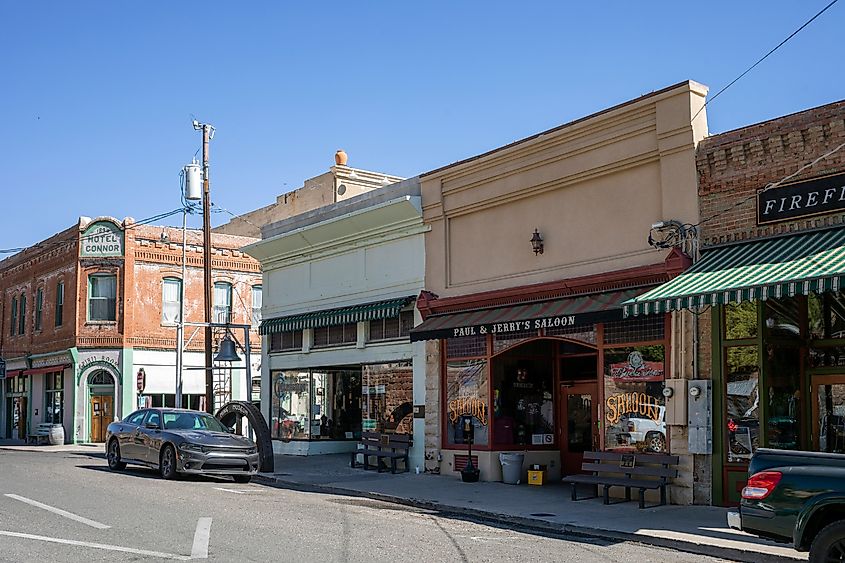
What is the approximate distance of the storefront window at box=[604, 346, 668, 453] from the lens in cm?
1528

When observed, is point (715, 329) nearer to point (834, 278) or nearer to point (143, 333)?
point (834, 278)

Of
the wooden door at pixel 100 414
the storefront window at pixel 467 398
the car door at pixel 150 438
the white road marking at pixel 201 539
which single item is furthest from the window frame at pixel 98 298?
the white road marking at pixel 201 539

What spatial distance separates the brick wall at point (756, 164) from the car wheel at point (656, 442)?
329cm

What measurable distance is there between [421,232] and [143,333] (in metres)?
20.1

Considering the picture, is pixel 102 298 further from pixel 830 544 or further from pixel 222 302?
pixel 830 544

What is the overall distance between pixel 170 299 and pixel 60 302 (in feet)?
15.8

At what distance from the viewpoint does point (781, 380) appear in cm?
1392

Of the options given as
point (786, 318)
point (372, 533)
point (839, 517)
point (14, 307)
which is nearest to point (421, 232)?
point (786, 318)

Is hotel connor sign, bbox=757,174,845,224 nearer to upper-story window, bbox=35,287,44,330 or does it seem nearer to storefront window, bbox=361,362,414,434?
storefront window, bbox=361,362,414,434

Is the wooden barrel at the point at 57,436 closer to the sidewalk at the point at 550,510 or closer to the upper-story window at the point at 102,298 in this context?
the upper-story window at the point at 102,298

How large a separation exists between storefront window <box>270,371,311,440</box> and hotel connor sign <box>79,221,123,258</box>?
13.8 metres

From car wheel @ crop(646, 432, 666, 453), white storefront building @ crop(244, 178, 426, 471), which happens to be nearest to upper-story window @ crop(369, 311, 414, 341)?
white storefront building @ crop(244, 178, 426, 471)

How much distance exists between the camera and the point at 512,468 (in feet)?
59.5

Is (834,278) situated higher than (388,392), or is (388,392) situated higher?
(834,278)
